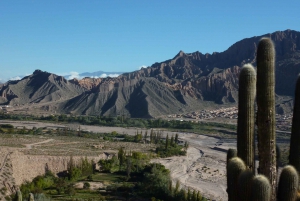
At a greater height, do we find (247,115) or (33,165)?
(247,115)

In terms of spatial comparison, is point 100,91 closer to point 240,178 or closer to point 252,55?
point 252,55

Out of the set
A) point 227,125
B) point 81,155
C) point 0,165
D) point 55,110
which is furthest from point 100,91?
point 0,165

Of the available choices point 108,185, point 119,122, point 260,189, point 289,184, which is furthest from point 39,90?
point 260,189

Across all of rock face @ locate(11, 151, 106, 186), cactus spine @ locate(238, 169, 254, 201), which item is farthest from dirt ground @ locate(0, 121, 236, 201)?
cactus spine @ locate(238, 169, 254, 201)

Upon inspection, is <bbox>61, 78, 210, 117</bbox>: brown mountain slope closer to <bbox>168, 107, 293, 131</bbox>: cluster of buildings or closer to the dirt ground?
<bbox>168, 107, 293, 131</bbox>: cluster of buildings

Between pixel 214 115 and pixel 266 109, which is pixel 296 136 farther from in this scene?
pixel 214 115
